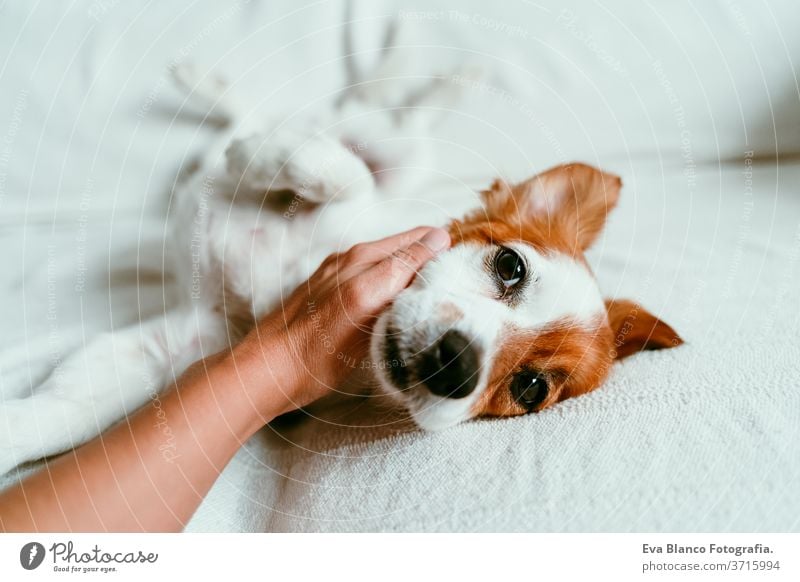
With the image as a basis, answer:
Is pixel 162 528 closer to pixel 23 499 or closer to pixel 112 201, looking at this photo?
pixel 23 499

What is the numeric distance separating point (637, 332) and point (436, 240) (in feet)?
1.28

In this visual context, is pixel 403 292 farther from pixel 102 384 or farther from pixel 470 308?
pixel 102 384

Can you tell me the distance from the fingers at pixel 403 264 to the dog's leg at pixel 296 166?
0.23m

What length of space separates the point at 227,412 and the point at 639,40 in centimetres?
105

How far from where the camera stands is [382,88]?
1243mm

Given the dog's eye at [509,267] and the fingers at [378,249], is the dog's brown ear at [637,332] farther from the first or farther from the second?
the fingers at [378,249]

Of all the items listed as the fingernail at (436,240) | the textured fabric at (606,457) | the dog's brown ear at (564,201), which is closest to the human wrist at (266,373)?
the textured fabric at (606,457)

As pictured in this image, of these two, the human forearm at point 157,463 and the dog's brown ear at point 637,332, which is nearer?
the human forearm at point 157,463

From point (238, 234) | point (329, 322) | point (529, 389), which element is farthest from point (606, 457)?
point (238, 234)

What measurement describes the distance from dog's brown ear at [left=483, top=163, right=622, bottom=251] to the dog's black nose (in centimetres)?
32

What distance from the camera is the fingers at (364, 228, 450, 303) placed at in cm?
85

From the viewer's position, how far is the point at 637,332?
993 millimetres

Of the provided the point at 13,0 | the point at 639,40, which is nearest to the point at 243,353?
the point at 13,0

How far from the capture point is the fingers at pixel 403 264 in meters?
0.85
